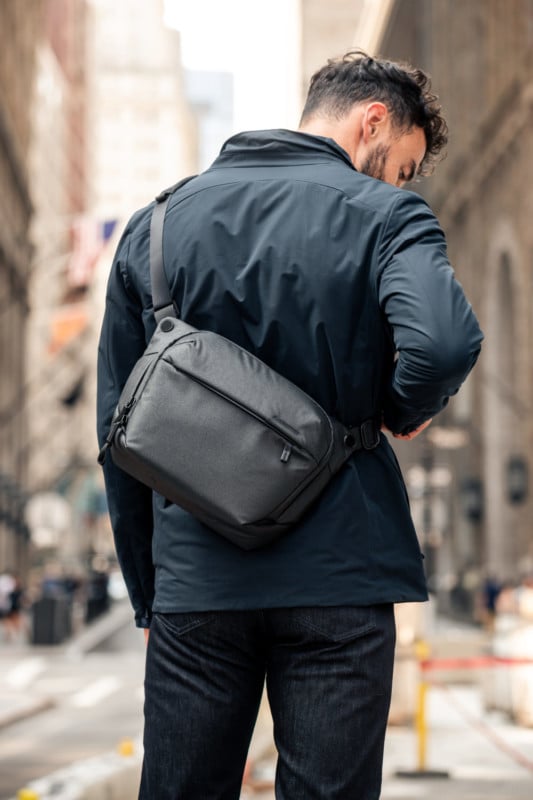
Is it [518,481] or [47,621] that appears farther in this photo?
[518,481]

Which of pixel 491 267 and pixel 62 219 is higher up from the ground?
pixel 491 267

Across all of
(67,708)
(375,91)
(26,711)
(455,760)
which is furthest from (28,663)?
(375,91)

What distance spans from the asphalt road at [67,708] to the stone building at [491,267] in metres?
8.85

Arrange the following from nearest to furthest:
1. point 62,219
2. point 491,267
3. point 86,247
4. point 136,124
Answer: point 86,247 < point 491,267 < point 62,219 < point 136,124

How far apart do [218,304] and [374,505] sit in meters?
0.51

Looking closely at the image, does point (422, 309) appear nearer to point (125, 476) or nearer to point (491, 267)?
point (125, 476)

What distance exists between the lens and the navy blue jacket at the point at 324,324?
266 cm

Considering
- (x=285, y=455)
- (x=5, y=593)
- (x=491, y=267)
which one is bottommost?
(x=5, y=593)

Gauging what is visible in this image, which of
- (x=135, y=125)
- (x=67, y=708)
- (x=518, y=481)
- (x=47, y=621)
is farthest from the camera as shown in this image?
(x=135, y=125)

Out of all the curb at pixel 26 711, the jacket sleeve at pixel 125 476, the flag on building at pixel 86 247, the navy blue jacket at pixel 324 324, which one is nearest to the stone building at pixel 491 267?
the flag on building at pixel 86 247

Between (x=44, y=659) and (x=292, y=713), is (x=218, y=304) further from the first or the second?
(x=44, y=659)

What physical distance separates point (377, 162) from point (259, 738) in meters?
8.53

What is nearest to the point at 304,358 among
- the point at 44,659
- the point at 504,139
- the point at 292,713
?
the point at 292,713

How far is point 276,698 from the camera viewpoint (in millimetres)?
2729
